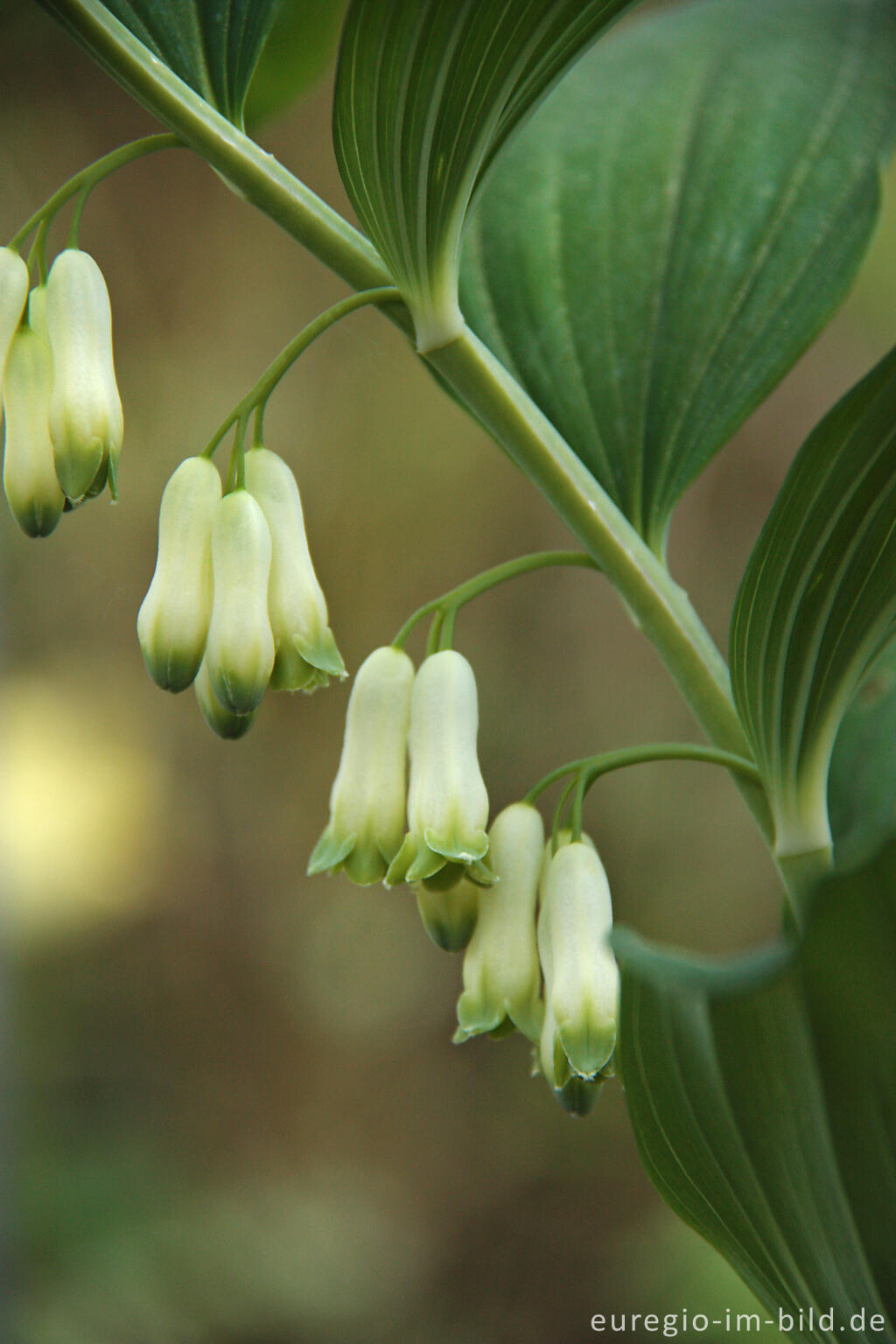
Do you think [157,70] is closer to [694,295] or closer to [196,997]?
[694,295]

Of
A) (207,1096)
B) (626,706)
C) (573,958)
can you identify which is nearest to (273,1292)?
(207,1096)

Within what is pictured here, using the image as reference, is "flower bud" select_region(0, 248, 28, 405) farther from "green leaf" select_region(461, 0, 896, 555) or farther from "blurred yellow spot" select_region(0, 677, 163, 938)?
"blurred yellow spot" select_region(0, 677, 163, 938)

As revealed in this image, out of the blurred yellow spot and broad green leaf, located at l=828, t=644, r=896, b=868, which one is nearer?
broad green leaf, located at l=828, t=644, r=896, b=868

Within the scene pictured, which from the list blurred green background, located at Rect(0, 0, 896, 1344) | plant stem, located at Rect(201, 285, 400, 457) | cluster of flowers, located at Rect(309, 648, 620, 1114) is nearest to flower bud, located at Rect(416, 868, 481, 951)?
cluster of flowers, located at Rect(309, 648, 620, 1114)

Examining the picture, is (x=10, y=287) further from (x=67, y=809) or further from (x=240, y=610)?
(x=67, y=809)

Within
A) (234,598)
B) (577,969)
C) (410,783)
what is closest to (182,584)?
(234,598)

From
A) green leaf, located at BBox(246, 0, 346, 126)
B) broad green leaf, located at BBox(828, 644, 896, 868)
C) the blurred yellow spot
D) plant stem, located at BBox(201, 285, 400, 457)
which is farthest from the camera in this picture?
the blurred yellow spot
